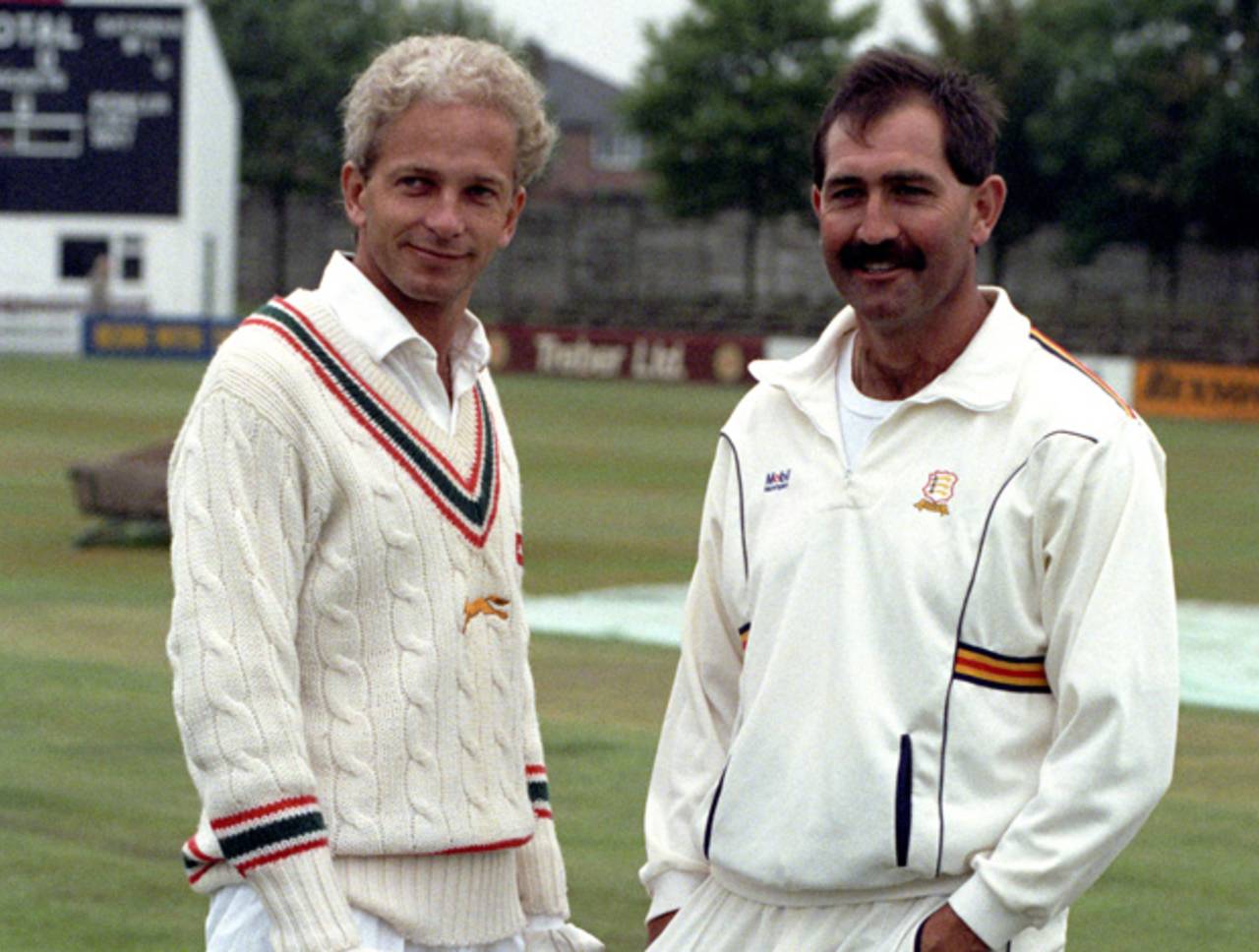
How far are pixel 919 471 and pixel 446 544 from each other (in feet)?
2.21

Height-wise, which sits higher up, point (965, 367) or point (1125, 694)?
point (965, 367)

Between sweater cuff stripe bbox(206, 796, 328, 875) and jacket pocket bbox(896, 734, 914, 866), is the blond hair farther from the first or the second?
jacket pocket bbox(896, 734, 914, 866)

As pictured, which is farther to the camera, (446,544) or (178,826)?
(178,826)

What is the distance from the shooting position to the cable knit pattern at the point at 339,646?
306 centimetres

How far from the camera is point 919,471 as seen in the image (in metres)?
3.18

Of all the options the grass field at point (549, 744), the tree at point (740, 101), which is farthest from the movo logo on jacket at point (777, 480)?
the tree at point (740, 101)

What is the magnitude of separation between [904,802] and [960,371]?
0.60 meters

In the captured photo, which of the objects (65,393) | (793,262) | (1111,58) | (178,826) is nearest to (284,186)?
(793,262)

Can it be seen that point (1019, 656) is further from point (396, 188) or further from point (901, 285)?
point (396, 188)

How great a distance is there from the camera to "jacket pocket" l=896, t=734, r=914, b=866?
3105 millimetres

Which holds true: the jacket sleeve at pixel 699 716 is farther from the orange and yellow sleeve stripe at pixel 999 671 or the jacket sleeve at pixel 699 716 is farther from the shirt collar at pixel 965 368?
the orange and yellow sleeve stripe at pixel 999 671

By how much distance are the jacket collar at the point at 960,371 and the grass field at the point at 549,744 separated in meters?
3.22

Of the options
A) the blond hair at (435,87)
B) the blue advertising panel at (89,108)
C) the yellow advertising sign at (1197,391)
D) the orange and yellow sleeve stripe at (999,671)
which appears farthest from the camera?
the blue advertising panel at (89,108)

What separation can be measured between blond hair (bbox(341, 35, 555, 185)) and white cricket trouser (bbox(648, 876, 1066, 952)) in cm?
113
